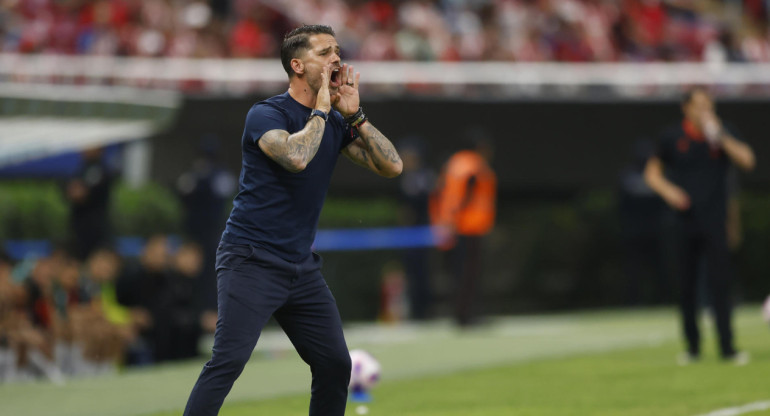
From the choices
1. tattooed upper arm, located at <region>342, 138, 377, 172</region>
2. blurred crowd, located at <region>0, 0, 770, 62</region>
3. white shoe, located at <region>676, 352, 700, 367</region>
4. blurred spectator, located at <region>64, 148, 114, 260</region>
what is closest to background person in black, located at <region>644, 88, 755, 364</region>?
white shoe, located at <region>676, 352, 700, 367</region>

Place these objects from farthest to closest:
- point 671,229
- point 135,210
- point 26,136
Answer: point 671,229 → point 135,210 → point 26,136

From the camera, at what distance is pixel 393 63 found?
73.4 ft

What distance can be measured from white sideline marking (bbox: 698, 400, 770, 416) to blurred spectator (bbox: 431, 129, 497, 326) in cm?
781

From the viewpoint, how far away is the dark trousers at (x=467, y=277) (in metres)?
16.6

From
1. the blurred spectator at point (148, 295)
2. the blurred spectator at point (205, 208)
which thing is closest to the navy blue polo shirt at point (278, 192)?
the blurred spectator at point (148, 295)

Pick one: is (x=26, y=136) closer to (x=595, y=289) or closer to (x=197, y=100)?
(x=197, y=100)

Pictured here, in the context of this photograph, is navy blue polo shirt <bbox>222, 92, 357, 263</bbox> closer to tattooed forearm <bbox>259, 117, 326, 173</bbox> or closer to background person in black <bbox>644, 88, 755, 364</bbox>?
tattooed forearm <bbox>259, 117, 326, 173</bbox>

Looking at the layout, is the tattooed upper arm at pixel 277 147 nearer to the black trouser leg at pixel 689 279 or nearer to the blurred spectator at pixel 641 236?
the black trouser leg at pixel 689 279

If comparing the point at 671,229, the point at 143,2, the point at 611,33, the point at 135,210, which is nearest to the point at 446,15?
the point at 611,33

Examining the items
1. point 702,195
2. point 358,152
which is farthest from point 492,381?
point 358,152

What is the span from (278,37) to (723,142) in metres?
14.3

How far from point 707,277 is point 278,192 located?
238 inches

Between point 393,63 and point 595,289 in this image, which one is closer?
point 595,289

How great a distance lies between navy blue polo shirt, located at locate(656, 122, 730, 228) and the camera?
11336 millimetres
